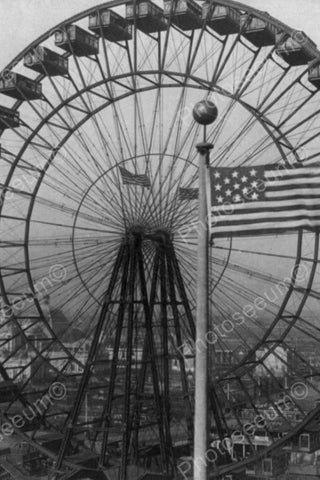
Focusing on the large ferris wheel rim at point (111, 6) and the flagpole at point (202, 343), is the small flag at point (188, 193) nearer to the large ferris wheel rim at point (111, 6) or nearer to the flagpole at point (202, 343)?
the large ferris wheel rim at point (111, 6)

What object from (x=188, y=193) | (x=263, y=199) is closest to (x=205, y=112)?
(x=263, y=199)

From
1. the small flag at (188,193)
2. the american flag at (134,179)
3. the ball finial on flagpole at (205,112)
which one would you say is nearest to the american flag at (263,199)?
the ball finial on flagpole at (205,112)

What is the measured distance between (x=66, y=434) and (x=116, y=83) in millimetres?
9353

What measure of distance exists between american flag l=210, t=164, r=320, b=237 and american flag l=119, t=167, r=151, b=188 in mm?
9056

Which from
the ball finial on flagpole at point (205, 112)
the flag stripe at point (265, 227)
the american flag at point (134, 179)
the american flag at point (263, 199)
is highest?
the american flag at point (134, 179)

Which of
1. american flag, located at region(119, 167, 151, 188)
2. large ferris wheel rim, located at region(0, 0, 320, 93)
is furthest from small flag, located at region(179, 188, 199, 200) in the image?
large ferris wheel rim, located at region(0, 0, 320, 93)

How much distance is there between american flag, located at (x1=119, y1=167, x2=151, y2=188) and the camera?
18.8 m

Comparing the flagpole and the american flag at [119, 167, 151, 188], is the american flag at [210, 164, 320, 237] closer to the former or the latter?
the flagpole

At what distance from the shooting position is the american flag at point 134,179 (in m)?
18.8

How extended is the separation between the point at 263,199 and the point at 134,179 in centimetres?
970

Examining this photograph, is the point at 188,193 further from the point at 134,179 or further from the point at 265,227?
the point at 265,227

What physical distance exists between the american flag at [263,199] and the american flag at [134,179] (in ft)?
29.7

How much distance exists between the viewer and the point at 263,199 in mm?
9422

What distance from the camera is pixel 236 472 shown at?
19.0m
